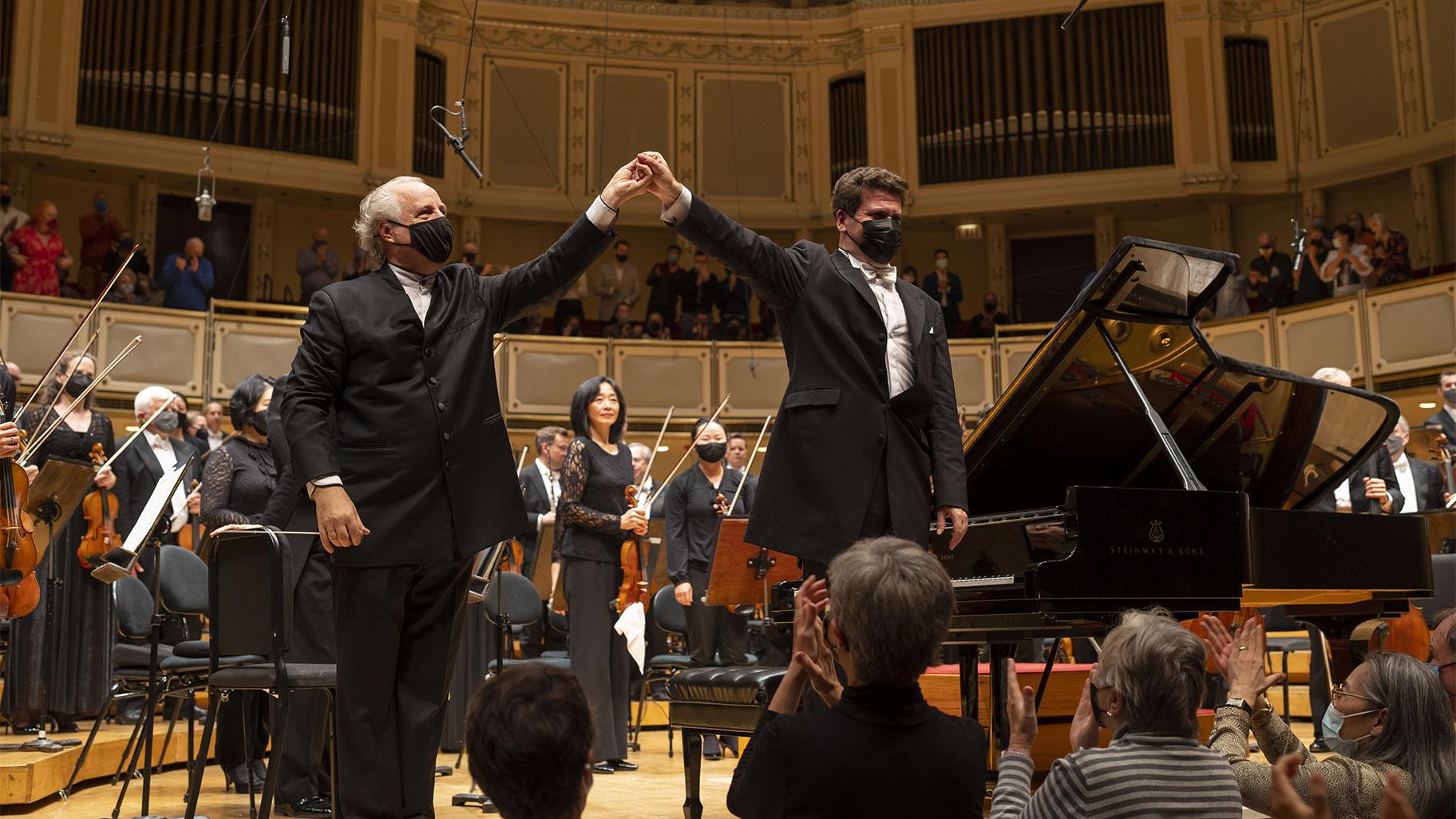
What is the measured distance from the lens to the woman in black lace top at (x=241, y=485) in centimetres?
460

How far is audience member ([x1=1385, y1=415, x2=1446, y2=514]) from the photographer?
6.79 m

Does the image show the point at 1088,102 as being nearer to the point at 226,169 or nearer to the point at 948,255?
the point at 948,255

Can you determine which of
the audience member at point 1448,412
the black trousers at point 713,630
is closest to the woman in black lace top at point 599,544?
the black trousers at point 713,630

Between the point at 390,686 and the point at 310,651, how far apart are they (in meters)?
1.51

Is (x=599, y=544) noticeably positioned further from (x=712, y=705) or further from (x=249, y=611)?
(x=249, y=611)

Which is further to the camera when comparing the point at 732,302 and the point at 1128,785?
the point at 732,302

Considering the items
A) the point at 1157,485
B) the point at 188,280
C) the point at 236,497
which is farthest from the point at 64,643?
the point at 188,280

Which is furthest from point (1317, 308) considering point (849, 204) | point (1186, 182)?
point (849, 204)

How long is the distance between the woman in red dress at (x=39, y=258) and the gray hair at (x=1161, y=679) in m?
10.6

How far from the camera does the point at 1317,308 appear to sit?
1156 cm

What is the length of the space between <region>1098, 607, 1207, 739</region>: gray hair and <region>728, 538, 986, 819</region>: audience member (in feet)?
1.21

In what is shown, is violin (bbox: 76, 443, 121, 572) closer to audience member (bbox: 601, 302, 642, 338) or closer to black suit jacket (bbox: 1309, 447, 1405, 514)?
black suit jacket (bbox: 1309, 447, 1405, 514)

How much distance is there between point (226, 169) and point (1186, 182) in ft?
30.0

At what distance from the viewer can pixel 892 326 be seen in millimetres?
3115
